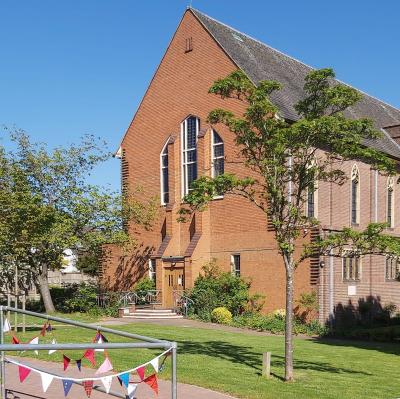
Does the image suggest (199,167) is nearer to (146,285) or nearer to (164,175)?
(164,175)

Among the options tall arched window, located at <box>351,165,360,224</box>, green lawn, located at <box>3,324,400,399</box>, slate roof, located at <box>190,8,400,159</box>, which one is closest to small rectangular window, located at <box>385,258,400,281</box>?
tall arched window, located at <box>351,165,360,224</box>

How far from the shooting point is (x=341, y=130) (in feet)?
44.9

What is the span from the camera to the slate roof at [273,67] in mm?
32906

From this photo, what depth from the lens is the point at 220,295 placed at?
30438mm

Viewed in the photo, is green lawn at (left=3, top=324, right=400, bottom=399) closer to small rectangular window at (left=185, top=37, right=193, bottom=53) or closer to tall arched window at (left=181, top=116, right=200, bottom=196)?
tall arched window at (left=181, top=116, right=200, bottom=196)

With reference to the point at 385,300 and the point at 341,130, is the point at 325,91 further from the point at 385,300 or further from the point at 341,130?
the point at 385,300

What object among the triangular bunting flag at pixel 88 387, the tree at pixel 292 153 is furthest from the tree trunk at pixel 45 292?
the triangular bunting flag at pixel 88 387

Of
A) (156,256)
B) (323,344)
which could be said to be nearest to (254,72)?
(156,256)

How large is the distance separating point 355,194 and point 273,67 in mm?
9005

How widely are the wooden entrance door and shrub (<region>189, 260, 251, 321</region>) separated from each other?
2025mm

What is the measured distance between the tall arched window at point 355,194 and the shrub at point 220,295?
8.45 m

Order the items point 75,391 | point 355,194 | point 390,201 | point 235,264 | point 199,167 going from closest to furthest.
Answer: point 75,391, point 235,264, point 199,167, point 355,194, point 390,201

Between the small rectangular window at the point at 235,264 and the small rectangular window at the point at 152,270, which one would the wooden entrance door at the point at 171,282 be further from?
the small rectangular window at the point at 235,264

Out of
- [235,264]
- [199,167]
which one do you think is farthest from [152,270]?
[199,167]
